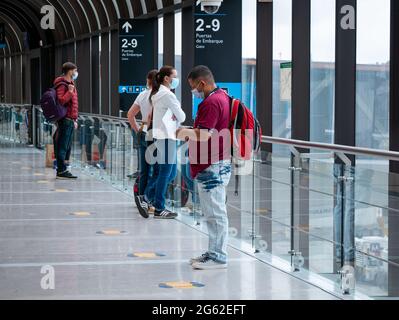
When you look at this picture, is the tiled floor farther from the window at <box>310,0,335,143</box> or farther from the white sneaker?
the window at <box>310,0,335,143</box>

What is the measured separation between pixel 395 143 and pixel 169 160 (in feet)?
7.66

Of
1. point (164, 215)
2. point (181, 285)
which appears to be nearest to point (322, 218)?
point (181, 285)

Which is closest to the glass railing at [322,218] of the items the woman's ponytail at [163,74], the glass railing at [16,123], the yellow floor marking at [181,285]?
the yellow floor marking at [181,285]

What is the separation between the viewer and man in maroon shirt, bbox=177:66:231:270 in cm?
733

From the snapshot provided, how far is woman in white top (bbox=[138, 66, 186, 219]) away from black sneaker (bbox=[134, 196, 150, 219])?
0.02 metres

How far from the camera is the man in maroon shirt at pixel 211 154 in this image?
7.33 metres

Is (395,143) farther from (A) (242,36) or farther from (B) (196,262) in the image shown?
(A) (242,36)

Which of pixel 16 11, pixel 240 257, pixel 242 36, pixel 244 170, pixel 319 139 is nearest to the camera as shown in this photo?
pixel 240 257

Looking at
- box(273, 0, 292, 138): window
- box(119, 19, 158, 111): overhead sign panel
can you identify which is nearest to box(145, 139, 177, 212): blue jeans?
box(273, 0, 292, 138): window

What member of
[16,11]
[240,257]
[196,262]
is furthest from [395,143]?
[16,11]

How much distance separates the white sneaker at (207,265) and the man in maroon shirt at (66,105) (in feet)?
23.5

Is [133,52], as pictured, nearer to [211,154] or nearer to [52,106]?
[52,106]

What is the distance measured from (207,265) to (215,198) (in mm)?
525

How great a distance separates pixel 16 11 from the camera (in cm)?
3133
